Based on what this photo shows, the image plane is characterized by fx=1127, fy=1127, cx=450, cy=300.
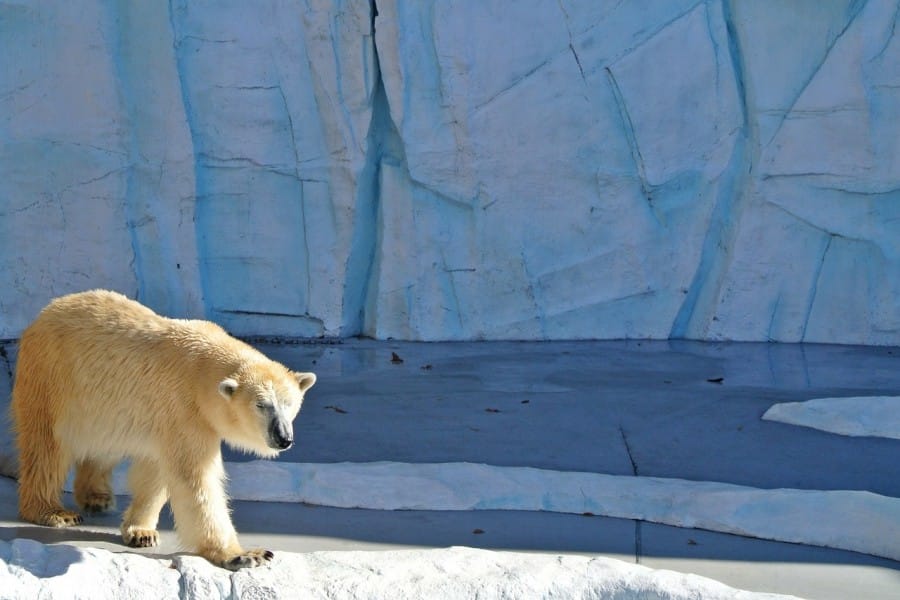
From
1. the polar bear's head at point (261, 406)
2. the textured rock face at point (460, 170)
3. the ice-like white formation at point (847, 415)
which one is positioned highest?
the textured rock face at point (460, 170)

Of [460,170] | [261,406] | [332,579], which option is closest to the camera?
[332,579]

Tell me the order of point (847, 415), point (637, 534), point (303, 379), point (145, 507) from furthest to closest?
point (847, 415)
point (637, 534)
point (145, 507)
point (303, 379)

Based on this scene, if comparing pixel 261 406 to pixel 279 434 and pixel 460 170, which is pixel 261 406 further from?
pixel 460 170

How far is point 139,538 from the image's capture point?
359cm

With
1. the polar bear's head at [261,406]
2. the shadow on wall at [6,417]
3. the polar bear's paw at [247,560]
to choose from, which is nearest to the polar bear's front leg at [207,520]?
the polar bear's paw at [247,560]

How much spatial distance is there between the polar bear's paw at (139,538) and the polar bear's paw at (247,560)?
0.48 meters

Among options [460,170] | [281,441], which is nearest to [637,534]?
[281,441]

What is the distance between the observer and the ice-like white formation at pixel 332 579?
3.05 meters

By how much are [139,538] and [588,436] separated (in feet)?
7.39

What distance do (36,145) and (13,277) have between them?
94 centimetres

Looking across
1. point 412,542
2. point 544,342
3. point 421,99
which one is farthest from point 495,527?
point 421,99

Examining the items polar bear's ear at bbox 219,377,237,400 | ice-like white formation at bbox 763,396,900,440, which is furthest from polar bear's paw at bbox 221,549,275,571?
ice-like white formation at bbox 763,396,900,440

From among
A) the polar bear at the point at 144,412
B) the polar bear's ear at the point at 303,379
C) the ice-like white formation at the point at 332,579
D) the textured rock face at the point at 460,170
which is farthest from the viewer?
the textured rock face at the point at 460,170

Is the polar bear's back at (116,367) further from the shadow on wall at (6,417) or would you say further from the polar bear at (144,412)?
the shadow on wall at (6,417)
